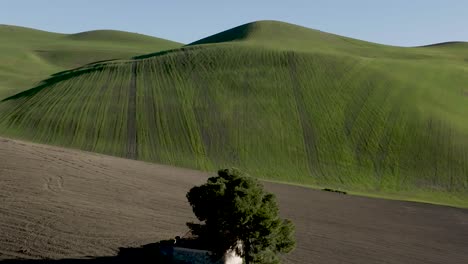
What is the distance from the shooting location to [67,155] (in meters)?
51.3

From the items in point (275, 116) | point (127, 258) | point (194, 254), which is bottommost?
point (127, 258)

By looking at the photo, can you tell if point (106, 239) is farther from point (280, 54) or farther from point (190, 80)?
point (280, 54)

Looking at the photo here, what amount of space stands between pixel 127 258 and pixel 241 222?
240 inches

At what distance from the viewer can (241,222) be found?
91.6 feet

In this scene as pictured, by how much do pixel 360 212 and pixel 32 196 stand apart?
26313 millimetres

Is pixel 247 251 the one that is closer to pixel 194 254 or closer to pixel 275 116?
pixel 194 254

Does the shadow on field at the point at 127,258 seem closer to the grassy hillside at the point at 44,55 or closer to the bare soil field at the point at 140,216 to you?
the bare soil field at the point at 140,216

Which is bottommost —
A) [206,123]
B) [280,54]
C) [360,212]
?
[360,212]

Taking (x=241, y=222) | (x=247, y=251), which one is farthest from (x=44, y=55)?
(x=241, y=222)

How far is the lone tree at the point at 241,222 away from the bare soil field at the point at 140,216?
13.4 ft

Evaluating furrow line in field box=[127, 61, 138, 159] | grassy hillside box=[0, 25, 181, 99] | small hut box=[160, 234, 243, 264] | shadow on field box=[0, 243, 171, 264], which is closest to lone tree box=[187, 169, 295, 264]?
small hut box=[160, 234, 243, 264]

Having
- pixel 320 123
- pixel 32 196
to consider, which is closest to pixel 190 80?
pixel 320 123

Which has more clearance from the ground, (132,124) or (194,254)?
(132,124)

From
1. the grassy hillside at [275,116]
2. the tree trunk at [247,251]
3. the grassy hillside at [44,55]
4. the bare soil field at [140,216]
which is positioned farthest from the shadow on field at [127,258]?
the grassy hillside at [44,55]
